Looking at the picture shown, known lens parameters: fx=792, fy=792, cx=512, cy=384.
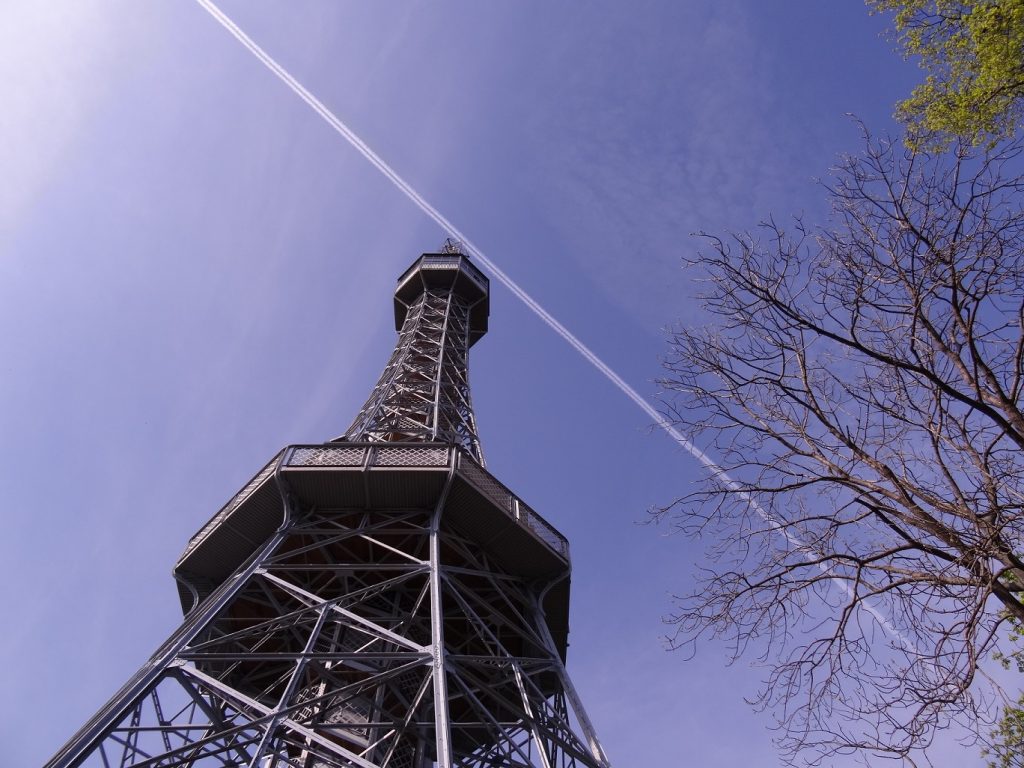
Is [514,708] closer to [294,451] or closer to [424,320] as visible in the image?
[294,451]

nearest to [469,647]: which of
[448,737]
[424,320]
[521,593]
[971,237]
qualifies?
[521,593]

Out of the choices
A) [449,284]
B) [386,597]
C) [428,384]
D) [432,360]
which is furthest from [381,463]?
[449,284]

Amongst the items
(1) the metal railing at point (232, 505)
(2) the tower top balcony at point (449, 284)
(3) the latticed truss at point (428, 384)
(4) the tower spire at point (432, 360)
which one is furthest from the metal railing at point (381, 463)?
(2) the tower top balcony at point (449, 284)

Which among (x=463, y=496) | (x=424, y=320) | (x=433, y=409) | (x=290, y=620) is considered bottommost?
(x=290, y=620)

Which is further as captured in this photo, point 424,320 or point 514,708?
point 424,320

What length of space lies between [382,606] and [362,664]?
255 centimetres

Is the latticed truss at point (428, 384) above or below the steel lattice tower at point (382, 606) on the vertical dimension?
above

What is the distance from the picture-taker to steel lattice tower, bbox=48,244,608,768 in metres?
13.2

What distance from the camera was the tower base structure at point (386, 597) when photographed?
13836mm

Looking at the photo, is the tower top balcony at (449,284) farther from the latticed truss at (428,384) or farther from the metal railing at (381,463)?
the metal railing at (381,463)

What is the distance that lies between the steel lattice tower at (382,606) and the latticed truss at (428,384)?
136 inches

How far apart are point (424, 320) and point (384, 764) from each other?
80.7ft

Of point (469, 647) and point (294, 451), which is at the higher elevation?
point (294, 451)

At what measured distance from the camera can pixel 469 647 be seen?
1811cm
